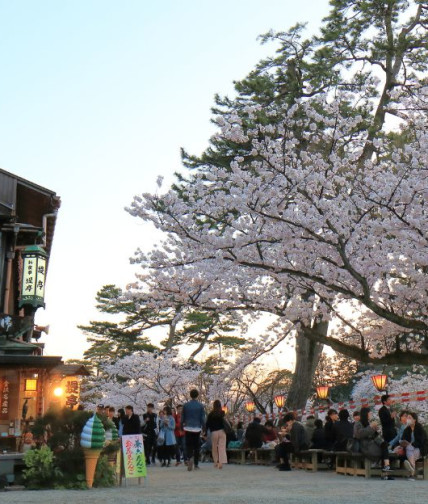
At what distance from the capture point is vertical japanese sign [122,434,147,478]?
38.7ft

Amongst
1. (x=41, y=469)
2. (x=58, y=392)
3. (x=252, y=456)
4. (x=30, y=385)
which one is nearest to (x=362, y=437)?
(x=41, y=469)

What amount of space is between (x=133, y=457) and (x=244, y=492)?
2.77m

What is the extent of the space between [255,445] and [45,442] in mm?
9413

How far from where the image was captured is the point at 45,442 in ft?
37.1

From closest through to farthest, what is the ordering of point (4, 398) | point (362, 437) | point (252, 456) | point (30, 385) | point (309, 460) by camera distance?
point (362, 437) < point (309, 460) < point (4, 398) < point (30, 385) < point (252, 456)

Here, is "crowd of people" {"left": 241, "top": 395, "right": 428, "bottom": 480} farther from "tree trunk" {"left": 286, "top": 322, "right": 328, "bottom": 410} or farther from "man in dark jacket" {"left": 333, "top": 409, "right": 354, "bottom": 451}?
"tree trunk" {"left": 286, "top": 322, "right": 328, "bottom": 410}

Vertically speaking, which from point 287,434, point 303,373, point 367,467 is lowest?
point 367,467

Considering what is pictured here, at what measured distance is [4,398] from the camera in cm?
1903

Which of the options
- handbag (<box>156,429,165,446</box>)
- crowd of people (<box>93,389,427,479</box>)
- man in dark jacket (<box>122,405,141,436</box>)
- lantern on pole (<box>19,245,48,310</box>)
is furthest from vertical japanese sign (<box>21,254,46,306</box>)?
man in dark jacket (<box>122,405,141,436</box>)

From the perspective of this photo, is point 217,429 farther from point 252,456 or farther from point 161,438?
point 252,456

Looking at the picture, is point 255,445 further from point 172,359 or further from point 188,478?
point 172,359

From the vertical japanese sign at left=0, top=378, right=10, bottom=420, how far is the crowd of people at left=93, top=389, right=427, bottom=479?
2862mm

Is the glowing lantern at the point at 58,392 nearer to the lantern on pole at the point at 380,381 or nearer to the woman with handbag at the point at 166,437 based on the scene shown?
the woman with handbag at the point at 166,437

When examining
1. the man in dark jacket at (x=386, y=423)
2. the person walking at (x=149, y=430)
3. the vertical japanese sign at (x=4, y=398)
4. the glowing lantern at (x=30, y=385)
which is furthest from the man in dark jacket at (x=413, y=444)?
the vertical japanese sign at (x=4, y=398)
